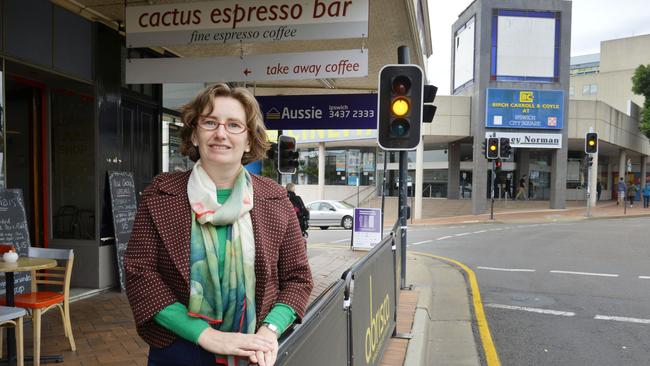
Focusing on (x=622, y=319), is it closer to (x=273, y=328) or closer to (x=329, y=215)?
(x=273, y=328)

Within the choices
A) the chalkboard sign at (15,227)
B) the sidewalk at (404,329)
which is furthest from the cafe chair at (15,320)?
the chalkboard sign at (15,227)

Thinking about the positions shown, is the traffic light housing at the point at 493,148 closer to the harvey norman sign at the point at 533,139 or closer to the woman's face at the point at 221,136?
the harvey norman sign at the point at 533,139

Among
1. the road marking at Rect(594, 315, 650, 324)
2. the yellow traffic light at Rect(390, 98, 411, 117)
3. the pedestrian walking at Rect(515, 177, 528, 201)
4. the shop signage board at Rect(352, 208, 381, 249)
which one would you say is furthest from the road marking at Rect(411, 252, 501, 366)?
the pedestrian walking at Rect(515, 177, 528, 201)

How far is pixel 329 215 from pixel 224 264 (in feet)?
67.0

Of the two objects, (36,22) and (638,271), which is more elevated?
(36,22)

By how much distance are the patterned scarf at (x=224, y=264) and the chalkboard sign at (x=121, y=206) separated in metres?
5.81

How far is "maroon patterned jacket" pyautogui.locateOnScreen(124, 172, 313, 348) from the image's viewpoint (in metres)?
1.76

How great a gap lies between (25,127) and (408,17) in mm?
5612

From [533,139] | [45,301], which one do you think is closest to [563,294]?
[45,301]

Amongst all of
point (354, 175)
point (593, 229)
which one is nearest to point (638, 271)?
point (593, 229)

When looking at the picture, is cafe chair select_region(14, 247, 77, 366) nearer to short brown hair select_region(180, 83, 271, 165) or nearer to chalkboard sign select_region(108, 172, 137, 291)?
chalkboard sign select_region(108, 172, 137, 291)

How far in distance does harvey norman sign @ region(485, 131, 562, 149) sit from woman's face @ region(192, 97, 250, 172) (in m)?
27.4

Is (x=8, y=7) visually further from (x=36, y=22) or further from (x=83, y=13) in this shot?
(x=83, y=13)

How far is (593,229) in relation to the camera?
18.2 meters
